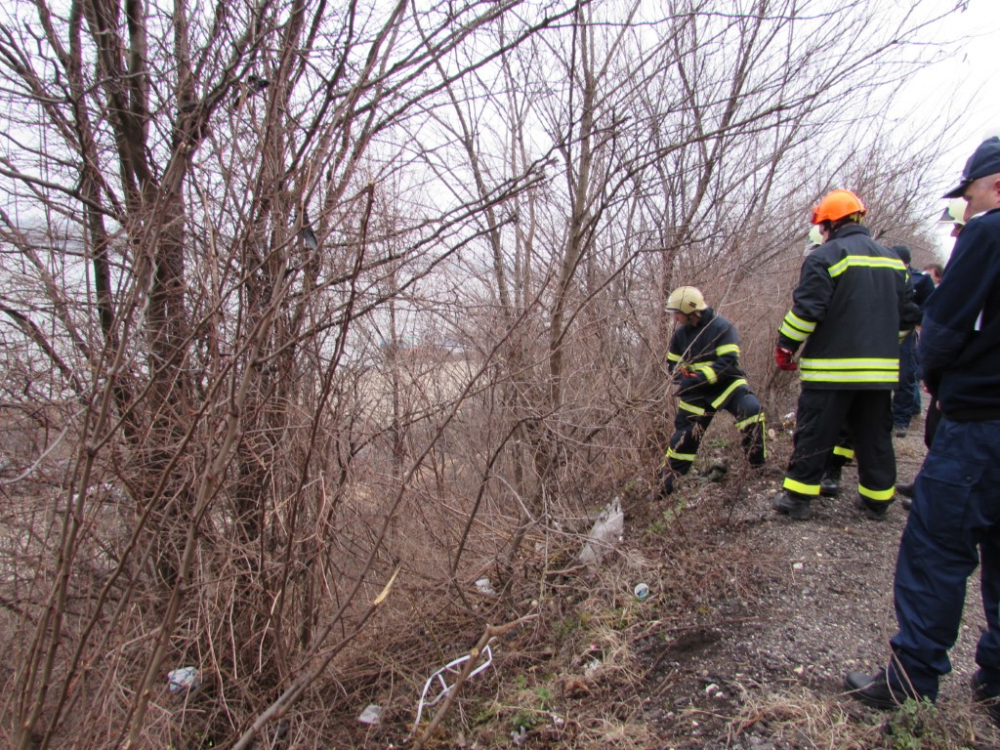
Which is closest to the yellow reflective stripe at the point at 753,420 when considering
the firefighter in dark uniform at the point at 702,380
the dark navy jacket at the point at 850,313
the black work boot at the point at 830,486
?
the firefighter in dark uniform at the point at 702,380

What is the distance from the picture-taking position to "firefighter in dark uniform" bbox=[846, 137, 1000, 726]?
6.27 feet

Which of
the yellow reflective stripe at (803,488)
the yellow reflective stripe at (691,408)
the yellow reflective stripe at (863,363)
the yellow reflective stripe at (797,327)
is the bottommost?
the yellow reflective stripe at (803,488)

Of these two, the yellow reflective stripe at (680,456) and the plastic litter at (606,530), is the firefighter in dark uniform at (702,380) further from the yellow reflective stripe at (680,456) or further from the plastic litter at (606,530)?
the plastic litter at (606,530)

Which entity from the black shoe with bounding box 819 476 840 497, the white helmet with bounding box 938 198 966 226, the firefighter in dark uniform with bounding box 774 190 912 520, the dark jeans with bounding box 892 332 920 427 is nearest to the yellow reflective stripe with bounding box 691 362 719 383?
the firefighter in dark uniform with bounding box 774 190 912 520

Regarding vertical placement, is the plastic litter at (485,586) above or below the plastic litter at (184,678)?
below

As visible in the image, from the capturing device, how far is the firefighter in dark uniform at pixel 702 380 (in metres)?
4.32

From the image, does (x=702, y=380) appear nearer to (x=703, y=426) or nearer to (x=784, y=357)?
(x=703, y=426)

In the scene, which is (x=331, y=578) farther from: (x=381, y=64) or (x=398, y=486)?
(x=381, y=64)

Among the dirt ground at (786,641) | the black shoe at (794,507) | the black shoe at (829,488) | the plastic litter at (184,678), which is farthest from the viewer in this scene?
the black shoe at (829,488)

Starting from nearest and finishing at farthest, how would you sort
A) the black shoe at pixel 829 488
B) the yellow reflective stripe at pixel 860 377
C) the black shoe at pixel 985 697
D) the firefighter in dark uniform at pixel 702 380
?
the black shoe at pixel 985 697 < the yellow reflective stripe at pixel 860 377 < the black shoe at pixel 829 488 < the firefighter in dark uniform at pixel 702 380

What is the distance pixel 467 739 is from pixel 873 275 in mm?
3432

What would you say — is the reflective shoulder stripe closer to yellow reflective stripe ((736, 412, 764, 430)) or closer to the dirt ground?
yellow reflective stripe ((736, 412, 764, 430))

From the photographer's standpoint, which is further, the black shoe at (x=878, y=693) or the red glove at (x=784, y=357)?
the red glove at (x=784, y=357)

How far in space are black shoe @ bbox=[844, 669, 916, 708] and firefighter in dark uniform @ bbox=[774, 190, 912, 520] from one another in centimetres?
154
